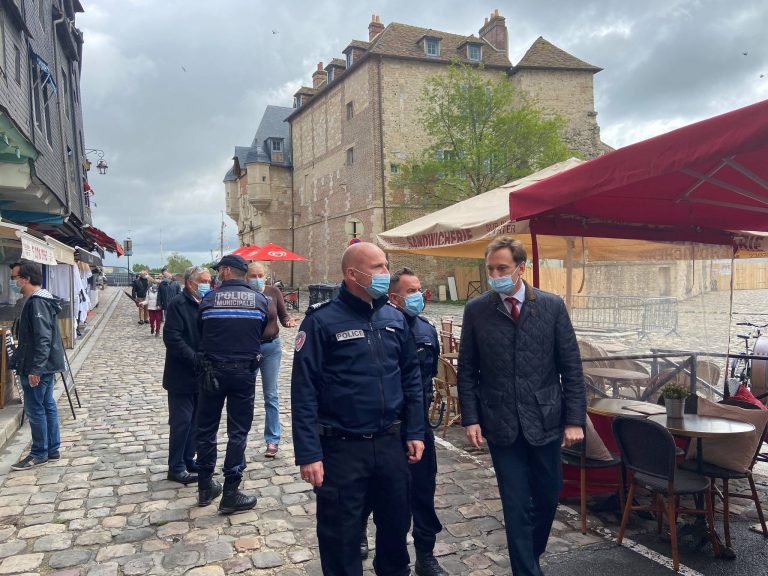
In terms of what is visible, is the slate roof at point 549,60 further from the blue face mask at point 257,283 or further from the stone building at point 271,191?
the blue face mask at point 257,283

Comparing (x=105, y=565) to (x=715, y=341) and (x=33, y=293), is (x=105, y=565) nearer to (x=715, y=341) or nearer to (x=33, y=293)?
(x=33, y=293)

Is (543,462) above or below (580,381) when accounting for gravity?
below

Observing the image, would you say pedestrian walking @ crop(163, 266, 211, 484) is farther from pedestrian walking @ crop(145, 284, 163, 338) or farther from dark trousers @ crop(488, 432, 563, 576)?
pedestrian walking @ crop(145, 284, 163, 338)

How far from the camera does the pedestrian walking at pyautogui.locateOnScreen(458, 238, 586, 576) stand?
3244mm

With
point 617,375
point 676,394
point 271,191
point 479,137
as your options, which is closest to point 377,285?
point 676,394

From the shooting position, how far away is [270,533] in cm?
417

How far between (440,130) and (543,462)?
29.9 meters

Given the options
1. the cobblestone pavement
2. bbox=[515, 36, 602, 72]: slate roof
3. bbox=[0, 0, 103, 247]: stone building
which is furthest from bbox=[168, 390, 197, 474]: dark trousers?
bbox=[515, 36, 602, 72]: slate roof

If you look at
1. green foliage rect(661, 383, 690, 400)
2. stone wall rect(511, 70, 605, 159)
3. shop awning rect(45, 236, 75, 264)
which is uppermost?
stone wall rect(511, 70, 605, 159)

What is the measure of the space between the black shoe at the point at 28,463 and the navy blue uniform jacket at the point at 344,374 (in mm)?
4317

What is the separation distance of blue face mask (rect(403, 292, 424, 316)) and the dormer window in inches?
1332

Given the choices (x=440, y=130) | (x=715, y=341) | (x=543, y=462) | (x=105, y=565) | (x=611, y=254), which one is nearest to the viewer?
(x=543, y=462)

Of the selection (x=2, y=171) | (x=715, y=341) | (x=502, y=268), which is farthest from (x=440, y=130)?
(x=502, y=268)

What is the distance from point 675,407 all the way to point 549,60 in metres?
36.0
